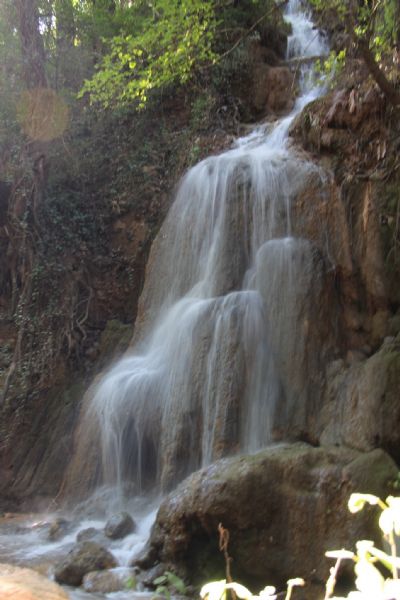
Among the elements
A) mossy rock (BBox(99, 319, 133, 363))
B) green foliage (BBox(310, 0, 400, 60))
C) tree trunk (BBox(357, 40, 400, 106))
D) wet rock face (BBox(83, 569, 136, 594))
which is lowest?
wet rock face (BBox(83, 569, 136, 594))

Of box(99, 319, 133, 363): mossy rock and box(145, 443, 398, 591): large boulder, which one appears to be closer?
box(145, 443, 398, 591): large boulder

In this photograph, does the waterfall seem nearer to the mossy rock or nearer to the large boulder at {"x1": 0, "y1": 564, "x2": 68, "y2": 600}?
the mossy rock

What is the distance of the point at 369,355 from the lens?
7.37 meters

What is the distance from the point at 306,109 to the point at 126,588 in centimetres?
777

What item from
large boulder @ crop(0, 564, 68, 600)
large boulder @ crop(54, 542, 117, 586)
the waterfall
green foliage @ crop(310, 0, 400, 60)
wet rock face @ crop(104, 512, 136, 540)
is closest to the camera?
large boulder @ crop(0, 564, 68, 600)

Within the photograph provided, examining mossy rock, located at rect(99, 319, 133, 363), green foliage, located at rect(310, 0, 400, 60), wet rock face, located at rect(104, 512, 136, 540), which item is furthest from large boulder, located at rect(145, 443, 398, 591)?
mossy rock, located at rect(99, 319, 133, 363)

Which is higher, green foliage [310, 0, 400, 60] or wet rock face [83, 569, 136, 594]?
green foliage [310, 0, 400, 60]

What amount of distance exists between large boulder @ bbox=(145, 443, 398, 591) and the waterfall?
142 cm

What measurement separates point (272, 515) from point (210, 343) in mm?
2748

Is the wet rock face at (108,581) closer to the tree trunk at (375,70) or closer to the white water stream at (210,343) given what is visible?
the white water stream at (210,343)

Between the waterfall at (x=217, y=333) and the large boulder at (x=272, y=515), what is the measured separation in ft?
4.66

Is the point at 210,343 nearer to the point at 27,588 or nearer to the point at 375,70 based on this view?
the point at 375,70

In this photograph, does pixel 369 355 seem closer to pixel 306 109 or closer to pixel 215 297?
pixel 215 297

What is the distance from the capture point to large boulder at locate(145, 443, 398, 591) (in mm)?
4895
